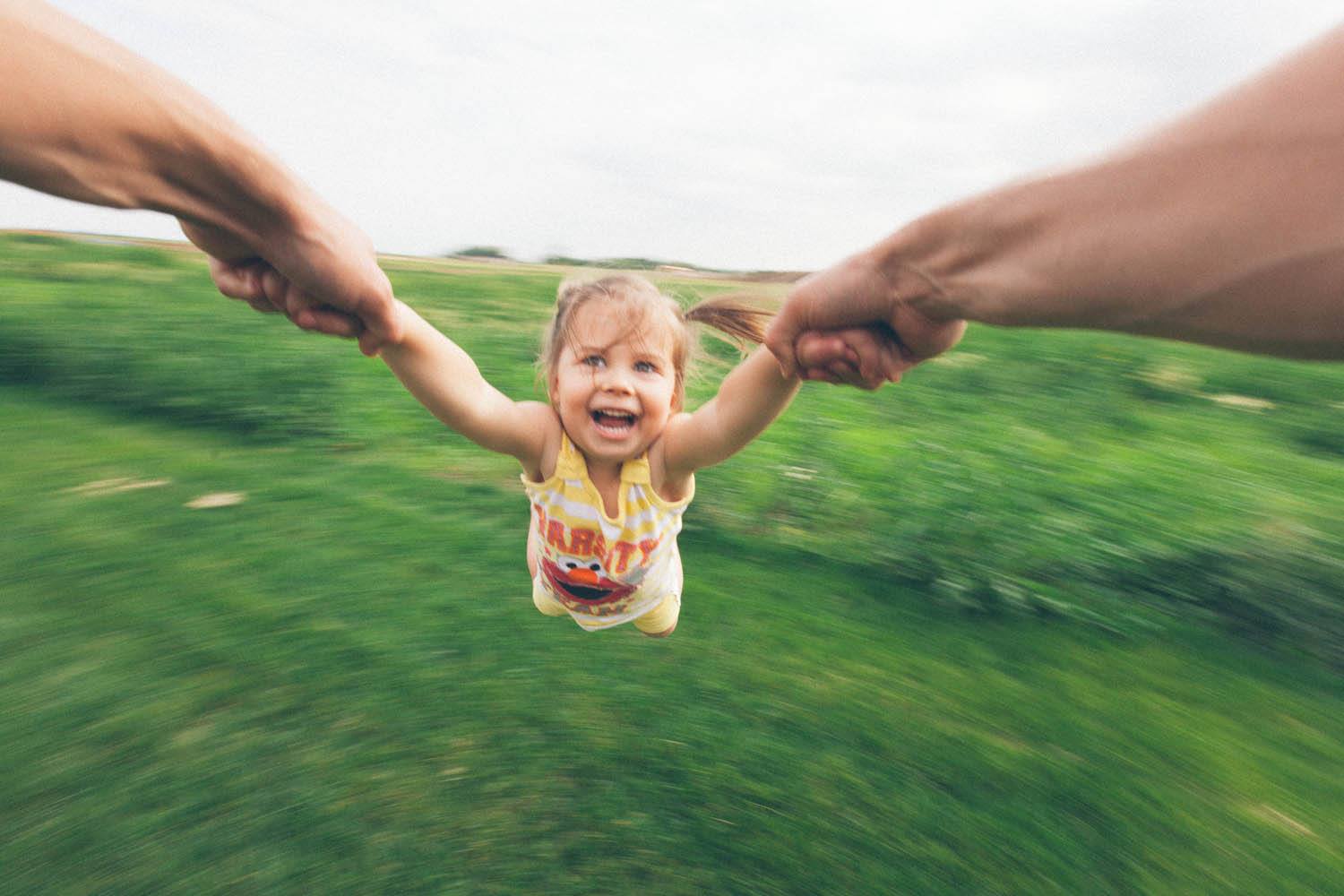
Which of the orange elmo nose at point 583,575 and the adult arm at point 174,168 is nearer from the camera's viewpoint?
the adult arm at point 174,168

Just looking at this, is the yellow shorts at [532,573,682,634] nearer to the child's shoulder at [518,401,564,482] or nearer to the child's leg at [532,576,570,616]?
the child's leg at [532,576,570,616]

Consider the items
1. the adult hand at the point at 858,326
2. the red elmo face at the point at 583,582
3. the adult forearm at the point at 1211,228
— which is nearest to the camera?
the adult forearm at the point at 1211,228

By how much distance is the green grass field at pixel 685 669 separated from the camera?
85.8 inches

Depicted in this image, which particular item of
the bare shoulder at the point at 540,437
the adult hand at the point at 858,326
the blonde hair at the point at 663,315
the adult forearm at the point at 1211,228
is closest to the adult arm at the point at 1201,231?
the adult forearm at the point at 1211,228

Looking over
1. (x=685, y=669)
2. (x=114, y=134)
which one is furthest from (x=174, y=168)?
(x=685, y=669)

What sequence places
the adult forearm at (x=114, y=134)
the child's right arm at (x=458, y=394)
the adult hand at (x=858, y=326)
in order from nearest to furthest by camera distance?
1. the adult forearm at (x=114, y=134)
2. the adult hand at (x=858, y=326)
3. the child's right arm at (x=458, y=394)

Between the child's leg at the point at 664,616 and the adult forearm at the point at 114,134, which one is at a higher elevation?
the adult forearm at the point at 114,134

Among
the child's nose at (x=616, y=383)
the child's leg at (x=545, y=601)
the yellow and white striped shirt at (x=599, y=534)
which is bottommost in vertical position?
the child's leg at (x=545, y=601)

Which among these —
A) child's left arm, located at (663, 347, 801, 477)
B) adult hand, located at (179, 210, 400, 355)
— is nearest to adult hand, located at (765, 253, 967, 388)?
child's left arm, located at (663, 347, 801, 477)

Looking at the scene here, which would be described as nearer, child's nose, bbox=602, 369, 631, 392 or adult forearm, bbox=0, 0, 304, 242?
adult forearm, bbox=0, 0, 304, 242

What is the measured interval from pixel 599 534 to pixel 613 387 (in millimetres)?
433

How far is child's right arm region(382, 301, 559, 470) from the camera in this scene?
2174 mm

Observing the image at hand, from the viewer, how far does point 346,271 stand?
186cm

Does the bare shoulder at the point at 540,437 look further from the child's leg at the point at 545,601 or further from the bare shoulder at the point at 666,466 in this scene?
the child's leg at the point at 545,601
